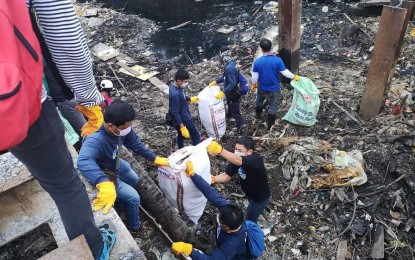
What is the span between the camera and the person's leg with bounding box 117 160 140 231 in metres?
3.38

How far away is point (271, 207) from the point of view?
4.71m

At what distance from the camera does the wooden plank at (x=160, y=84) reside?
747 cm

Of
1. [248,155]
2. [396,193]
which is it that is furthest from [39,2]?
[396,193]

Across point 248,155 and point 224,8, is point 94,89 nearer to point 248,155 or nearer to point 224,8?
point 248,155

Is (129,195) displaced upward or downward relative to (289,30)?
downward

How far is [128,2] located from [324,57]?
8074 millimetres

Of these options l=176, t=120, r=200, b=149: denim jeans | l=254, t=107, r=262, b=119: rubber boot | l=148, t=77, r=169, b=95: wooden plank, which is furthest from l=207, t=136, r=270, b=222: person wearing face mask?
l=148, t=77, r=169, b=95: wooden plank

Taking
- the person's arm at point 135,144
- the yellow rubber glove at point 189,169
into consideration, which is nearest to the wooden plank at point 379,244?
the yellow rubber glove at point 189,169

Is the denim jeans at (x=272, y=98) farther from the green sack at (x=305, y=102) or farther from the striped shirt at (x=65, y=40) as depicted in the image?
the striped shirt at (x=65, y=40)

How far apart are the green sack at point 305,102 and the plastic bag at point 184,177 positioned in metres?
2.46

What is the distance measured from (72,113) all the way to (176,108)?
1.49 metres

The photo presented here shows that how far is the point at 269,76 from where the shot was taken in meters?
5.52

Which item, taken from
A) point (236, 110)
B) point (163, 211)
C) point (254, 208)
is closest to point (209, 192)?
point (163, 211)

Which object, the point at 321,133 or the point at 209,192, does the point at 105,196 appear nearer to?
the point at 209,192
